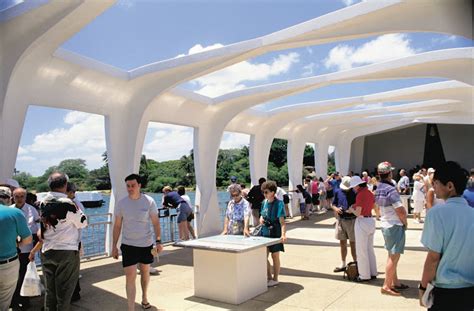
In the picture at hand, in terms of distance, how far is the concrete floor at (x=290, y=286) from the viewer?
4738mm

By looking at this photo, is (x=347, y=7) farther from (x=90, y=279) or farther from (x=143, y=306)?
(x=90, y=279)

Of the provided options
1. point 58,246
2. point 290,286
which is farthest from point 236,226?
point 58,246

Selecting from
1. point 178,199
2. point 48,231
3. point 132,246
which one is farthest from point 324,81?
point 48,231

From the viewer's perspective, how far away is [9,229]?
3373 mm

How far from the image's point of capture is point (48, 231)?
12.4ft

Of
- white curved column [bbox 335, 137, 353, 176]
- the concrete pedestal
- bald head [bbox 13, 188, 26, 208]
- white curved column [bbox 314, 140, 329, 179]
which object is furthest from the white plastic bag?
white curved column [bbox 335, 137, 353, 176]

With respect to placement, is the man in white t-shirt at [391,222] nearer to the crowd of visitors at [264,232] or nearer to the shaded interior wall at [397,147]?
the crowd of visitors at [264,232]

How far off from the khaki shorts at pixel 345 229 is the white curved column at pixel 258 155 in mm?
8838

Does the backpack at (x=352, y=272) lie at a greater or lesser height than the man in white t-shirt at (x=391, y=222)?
lesser

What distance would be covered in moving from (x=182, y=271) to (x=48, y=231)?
332 centimetres

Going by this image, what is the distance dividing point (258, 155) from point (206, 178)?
363 centimetres

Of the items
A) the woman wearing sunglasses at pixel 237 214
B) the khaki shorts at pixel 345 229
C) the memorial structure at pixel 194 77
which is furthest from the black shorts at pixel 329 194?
the woman wearing sunglasses at pixel 237 214

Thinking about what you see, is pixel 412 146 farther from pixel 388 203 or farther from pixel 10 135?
pixel 10 135

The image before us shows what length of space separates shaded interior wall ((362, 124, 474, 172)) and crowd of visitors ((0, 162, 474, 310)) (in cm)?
2459
